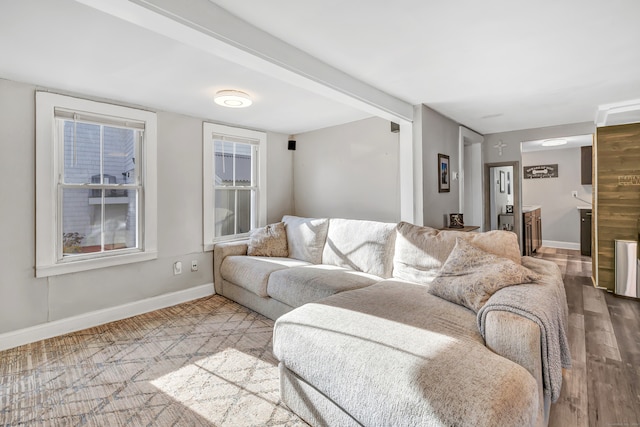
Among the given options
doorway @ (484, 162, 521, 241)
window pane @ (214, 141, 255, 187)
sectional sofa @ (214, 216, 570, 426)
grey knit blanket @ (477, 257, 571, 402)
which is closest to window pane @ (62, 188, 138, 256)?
window pane @ (214, 141, 255, 187)

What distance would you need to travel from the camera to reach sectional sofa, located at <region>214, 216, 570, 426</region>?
4.07ft

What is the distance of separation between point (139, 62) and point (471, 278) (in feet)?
9.42

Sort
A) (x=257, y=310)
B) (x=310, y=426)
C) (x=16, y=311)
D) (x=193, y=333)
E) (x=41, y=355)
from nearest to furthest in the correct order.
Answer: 1. (x=310, y=426)
2. (x=41, y=355)
3. (x=16, y=311)
4. (x=193, y=333)
5. (x=257, y=310)

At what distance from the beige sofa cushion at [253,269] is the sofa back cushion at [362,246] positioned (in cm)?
40

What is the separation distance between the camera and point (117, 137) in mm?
3406

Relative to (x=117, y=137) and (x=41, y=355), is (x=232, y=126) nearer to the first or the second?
(x=117, y=137)

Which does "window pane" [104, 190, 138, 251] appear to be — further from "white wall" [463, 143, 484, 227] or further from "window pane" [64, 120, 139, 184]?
"white wall" [463, 143, 484, 227]

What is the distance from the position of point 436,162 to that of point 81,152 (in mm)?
3933

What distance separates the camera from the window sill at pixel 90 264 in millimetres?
2894

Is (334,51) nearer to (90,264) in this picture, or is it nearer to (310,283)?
(310,283)

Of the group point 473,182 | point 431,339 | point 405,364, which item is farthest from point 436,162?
point 405,364

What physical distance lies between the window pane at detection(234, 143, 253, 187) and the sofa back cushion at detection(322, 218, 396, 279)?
5.39 feet

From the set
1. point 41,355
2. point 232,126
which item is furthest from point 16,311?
point 232,126

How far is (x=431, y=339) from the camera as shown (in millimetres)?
1580
